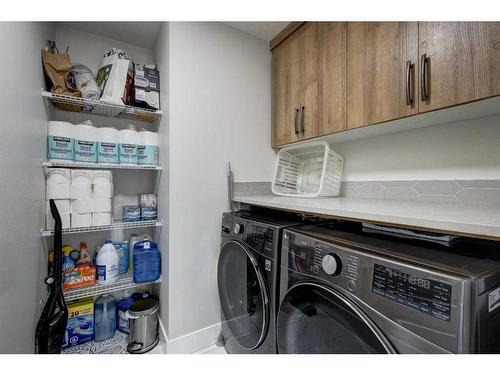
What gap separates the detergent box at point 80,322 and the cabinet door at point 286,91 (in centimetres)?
184

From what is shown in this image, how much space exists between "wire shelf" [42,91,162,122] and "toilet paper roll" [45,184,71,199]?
0.54 m

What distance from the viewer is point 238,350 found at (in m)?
1.36

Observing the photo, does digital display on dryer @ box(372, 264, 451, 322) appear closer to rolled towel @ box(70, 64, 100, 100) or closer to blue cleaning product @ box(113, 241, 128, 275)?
blue cleaning product @ box(113, 241, 128, 275)

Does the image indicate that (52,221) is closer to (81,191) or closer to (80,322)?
(81,191)

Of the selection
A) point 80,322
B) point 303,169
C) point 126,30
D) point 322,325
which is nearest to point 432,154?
point 303,169

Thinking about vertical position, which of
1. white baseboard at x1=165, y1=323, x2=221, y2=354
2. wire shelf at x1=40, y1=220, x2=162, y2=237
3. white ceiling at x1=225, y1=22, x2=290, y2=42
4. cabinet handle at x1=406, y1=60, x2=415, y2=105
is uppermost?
white ceiling at x1=225, y1=22, x2=290, y2=42

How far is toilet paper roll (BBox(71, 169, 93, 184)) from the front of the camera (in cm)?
141

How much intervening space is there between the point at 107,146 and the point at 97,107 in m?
0.30

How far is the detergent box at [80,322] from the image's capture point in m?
1.52

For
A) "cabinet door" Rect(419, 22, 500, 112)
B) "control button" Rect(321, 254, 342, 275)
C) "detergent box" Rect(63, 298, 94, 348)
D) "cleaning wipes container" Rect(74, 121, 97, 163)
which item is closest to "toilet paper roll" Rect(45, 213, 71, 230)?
"cleaning wipes container" Rect(74, 121, 97, 163)
